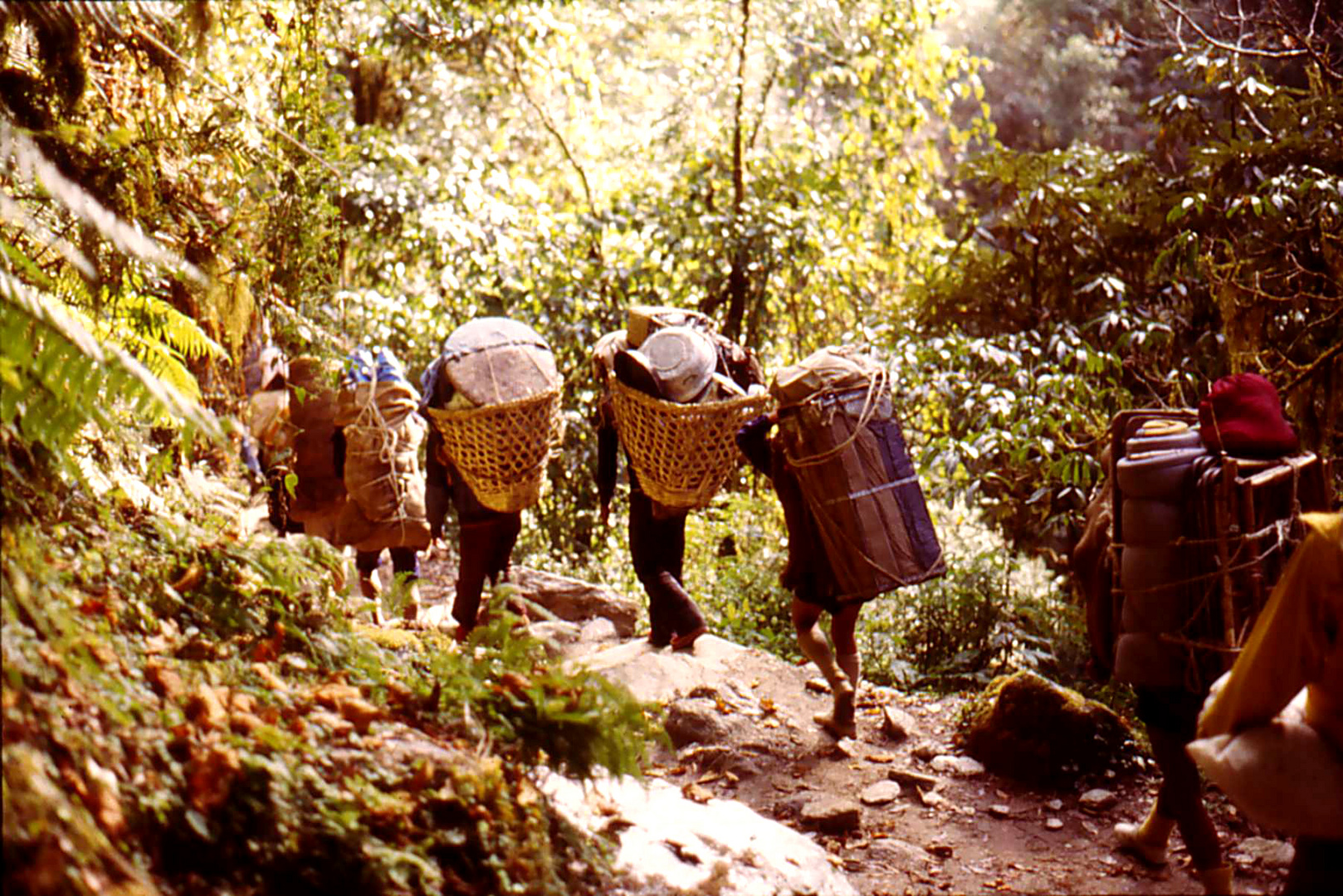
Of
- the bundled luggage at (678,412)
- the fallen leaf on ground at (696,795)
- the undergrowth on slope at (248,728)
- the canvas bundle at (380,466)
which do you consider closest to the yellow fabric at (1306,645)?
the undergrowth on slope at (248,728)

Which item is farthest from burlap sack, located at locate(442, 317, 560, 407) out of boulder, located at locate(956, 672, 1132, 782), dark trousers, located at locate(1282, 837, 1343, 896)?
dark trousers, located at locate(1282, 837, 1343, 896)

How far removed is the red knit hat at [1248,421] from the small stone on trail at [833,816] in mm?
A: 2383

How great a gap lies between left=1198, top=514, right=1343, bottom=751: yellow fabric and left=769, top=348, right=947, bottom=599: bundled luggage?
3091mm

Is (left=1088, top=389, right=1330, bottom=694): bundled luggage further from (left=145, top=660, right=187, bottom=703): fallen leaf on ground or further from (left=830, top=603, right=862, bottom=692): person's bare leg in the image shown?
(left=145, top=660, right=187, bottom=703): fallen leaf on ground

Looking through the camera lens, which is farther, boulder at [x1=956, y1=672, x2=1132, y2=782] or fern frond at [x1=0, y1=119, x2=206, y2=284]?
boulder at [x1=956, y1=672, x2=1132, y2=782]

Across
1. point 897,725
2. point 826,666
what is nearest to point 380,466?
point 826,666

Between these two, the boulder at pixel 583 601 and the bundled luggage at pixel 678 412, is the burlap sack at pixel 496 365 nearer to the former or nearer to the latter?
the bundled luggage at pixel 678 412

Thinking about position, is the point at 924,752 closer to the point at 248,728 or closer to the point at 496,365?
the point at 496,365

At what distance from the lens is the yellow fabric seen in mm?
3037

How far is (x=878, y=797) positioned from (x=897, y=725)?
913mm

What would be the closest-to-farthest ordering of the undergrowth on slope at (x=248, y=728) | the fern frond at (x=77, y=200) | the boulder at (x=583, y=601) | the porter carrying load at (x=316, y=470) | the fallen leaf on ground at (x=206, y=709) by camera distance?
the undergrowth on slope at (x=248, y=728), the fern frond at (x=77, y=200), the fallen leaf on ground at (x=206, y=709), the porter carrying load at (x=316, y=470), the boulder at (x=583, y=601)

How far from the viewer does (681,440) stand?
253 inches

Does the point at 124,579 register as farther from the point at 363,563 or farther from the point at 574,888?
the point at 363,563

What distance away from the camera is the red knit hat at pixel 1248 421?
467 cm
